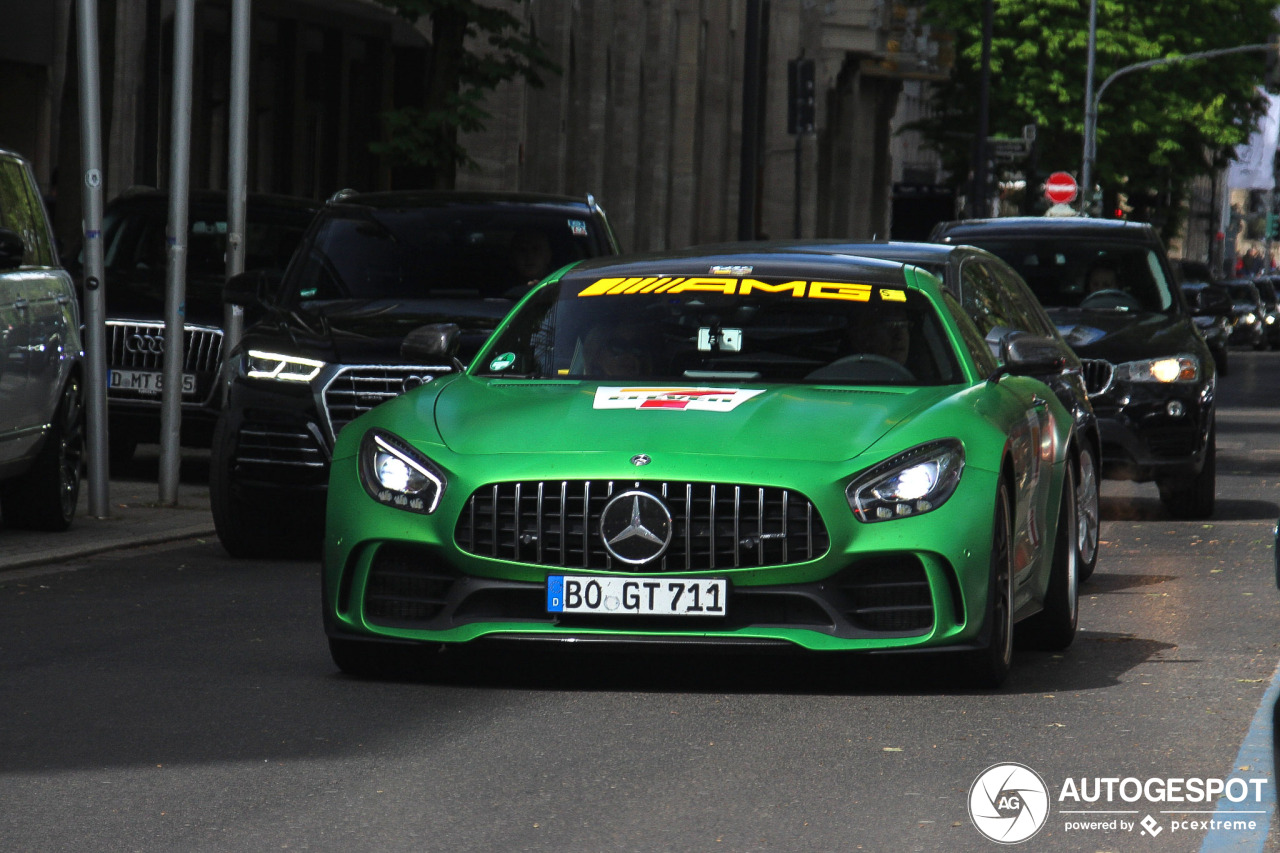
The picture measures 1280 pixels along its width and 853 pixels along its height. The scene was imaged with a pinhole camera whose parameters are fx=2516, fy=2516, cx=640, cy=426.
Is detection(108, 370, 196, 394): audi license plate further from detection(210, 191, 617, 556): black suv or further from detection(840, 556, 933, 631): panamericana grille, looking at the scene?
detection(840, 556, 933, 631): panamericana grille

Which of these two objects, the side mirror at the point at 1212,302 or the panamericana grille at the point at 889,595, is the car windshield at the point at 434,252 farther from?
the panamericana grille at the point at 889,595

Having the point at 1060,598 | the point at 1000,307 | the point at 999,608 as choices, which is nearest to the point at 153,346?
the point at 1000,307

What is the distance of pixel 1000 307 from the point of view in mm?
10367

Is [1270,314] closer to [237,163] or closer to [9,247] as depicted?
[237,163]

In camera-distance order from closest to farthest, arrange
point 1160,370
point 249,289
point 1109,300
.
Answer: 1. point 249,289
2. point 1160,370
3. point 1109,300

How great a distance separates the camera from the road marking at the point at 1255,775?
5605mm

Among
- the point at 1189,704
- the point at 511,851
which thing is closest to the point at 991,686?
the point at 1189,704

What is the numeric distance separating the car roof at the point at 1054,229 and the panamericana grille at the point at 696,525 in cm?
886

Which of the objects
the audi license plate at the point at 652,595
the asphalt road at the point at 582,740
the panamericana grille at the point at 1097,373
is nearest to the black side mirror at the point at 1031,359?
the asphalt road at the point at 582,740

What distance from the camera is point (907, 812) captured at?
5945mm

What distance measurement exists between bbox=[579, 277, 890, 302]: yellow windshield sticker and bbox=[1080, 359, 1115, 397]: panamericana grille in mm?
6188

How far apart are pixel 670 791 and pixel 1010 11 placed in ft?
186

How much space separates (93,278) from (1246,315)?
43705 mm

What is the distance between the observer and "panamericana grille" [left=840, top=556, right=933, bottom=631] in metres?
7.38
